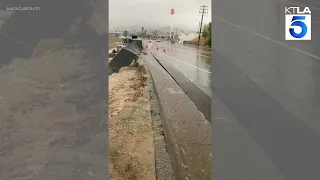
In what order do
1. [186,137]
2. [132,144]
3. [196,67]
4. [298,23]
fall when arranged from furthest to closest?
1. [196,67]
2. [186,137]
3. [132,144]
4. [298,23]

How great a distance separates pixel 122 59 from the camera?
15.4 meters

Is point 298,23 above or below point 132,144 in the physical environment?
above

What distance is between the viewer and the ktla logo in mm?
4172

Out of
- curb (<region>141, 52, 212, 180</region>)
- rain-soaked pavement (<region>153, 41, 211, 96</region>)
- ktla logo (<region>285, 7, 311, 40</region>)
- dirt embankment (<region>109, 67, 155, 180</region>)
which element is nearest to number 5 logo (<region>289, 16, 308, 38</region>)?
ktla logo (<region>285, 7, 311, 40</region>)

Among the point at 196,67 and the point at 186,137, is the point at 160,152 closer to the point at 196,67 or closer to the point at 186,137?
the point at 186,137

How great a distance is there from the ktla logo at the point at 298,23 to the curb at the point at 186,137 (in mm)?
2308

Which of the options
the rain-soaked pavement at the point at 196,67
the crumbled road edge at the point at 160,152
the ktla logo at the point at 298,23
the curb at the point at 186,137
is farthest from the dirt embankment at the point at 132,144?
the rain-soaked pavement at the point at 196,67

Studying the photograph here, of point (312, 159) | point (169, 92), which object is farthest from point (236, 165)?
point (169, 92)

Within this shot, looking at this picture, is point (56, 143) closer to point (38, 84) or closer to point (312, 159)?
point (38, 84)

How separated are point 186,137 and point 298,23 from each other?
273 cm

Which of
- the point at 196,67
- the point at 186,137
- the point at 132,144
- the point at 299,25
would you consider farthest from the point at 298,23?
the point at 196,67

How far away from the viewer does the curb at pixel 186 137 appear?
3.86 metres

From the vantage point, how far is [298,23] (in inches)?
165

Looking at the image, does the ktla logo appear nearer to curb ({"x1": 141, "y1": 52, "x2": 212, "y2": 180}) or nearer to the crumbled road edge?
curb ({"x1": 141, "y1": 52, "x2": 212, "y2": 180})
